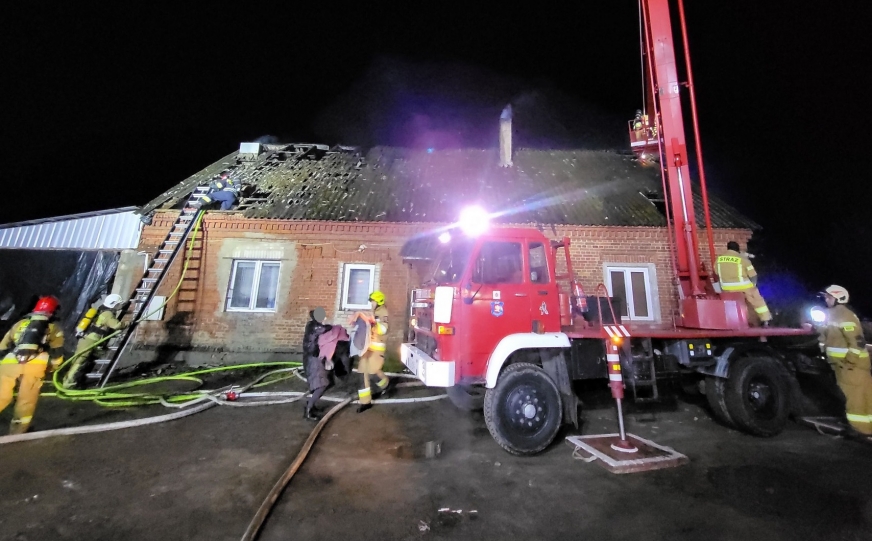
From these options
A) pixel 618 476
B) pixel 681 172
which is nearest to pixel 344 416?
pixel 618 476

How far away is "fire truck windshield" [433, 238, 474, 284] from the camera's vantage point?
4.50 metres

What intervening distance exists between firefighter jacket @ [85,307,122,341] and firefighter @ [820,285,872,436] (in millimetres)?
11379

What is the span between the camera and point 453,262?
15.6ft

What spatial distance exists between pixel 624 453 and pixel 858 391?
3.36m

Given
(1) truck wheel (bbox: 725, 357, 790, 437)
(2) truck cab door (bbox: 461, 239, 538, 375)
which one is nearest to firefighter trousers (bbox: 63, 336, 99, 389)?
(2) truck cab door (bbox: 461, 239, 538, 375)

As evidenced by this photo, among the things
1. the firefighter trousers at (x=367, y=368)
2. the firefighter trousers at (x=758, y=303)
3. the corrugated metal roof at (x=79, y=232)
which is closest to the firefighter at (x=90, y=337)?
the corrugated metal roof at (x=79, y=232)

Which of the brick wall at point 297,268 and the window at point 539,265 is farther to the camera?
the brick wall at point 297,268

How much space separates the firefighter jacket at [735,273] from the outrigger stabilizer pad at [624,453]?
261cm

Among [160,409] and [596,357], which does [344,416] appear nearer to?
[160,409]

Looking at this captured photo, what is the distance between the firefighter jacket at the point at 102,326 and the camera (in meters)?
6.64

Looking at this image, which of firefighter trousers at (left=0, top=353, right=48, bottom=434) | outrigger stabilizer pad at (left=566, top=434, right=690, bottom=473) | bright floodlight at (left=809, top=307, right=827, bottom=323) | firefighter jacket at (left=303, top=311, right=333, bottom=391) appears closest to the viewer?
outrigger stabilizer pad at (left=566, top=434, right=690, bottom=473)

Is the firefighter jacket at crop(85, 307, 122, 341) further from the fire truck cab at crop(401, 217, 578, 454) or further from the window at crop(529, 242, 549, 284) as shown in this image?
the window at crop(529, 242, 549, 284)

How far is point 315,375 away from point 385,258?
14.7ft

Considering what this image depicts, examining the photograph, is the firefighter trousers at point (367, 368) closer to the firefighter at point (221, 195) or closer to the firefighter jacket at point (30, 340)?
the firefighter jacket at point (30, 340)
